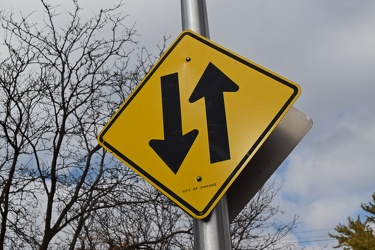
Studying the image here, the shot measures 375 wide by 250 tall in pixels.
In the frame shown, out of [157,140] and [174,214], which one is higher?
[174,214]

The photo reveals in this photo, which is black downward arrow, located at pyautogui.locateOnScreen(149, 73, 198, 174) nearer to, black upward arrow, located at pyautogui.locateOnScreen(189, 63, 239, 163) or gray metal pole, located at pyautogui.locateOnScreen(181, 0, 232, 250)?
black upward arrow, located at pyautogui.locateOnScreen(189, 63, 239, 163)

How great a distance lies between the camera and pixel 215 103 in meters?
2.39

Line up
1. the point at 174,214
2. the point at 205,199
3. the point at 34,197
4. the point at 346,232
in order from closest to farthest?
the point at 205,199, the point at 34,197, the point at 174,214, the point at 346,232

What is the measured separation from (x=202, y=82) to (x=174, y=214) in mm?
7811

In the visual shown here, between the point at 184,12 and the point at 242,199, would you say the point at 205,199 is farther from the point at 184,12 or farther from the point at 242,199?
the point at 184,12

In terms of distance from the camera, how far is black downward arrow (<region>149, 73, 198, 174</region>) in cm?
233

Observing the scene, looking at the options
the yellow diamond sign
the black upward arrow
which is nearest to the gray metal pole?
the yellow diamond sign

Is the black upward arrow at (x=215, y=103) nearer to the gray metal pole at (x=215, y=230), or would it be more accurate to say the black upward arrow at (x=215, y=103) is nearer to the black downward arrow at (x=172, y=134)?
the black downward arrow at (x=172, y=134)

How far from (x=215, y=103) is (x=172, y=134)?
→ 10.2 inches

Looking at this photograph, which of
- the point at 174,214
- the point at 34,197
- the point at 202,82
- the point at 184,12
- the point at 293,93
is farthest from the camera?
the point at 174,214

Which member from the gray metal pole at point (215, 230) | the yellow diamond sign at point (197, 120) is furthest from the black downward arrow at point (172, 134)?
the gray metal pole at point (215, 230)

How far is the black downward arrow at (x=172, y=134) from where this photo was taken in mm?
2326

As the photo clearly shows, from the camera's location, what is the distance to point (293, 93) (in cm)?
233

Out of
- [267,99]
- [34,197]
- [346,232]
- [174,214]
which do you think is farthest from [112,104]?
[346,232]
